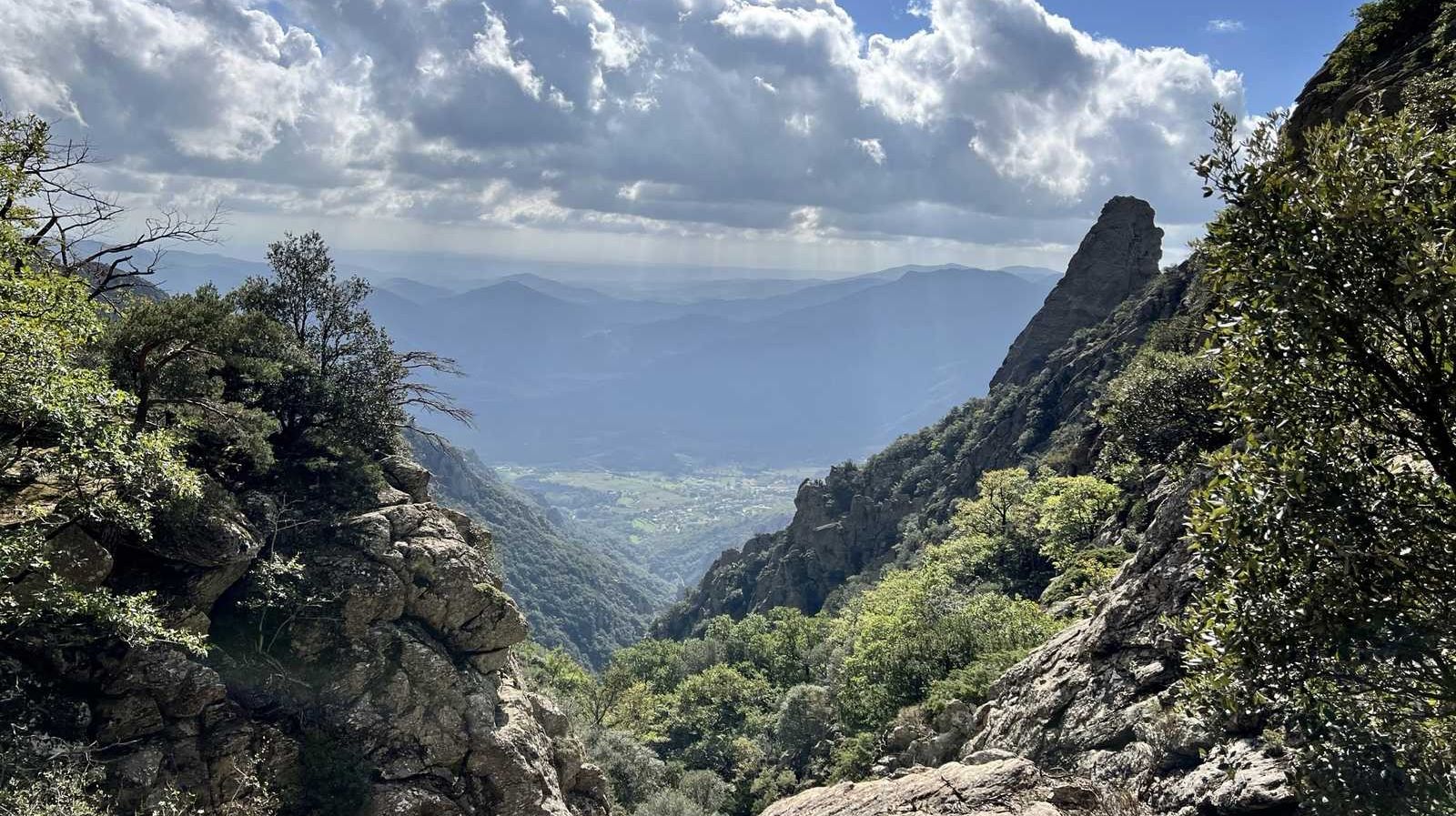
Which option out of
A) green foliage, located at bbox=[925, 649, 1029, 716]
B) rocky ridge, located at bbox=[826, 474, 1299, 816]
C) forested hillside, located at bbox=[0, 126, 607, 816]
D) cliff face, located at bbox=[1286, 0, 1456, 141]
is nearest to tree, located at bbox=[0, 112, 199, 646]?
forested hillside, located at bbox=[0, 126, 607, 816]

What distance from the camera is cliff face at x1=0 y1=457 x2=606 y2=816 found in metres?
15.5

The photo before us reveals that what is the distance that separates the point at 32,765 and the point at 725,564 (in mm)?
125789

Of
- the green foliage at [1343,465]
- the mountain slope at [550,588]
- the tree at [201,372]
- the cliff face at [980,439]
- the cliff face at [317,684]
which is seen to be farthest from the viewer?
the mountain slope at [550,588]

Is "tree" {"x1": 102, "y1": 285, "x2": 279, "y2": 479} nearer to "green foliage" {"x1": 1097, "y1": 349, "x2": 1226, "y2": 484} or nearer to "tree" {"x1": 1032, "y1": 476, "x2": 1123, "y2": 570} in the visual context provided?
"green foliage" {"x1": 1097, "y1": 349, "x2": 1226, "y2": 484}

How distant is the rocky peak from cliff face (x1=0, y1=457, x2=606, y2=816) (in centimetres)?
10374

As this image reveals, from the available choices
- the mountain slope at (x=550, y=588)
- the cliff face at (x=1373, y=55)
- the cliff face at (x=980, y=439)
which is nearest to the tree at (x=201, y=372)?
the cliff face at (x=1373, y=55)

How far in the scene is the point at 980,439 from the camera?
4013 inches

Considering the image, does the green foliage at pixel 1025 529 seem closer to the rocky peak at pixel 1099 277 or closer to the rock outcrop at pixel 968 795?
the rock outcrop at pixel 968 795

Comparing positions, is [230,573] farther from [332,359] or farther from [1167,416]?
[1167,416]

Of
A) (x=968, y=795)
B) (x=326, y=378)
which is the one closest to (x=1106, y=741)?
(x=968, y=795)

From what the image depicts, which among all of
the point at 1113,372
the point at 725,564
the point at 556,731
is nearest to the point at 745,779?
the point at 556,731

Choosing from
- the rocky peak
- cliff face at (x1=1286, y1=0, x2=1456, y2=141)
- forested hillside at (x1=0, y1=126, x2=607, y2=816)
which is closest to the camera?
forested hillside at (x1=0, y1=126, x2=607, y2=816)

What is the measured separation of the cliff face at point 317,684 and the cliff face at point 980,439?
6630 centimetres

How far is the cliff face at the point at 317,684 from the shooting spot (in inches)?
608
